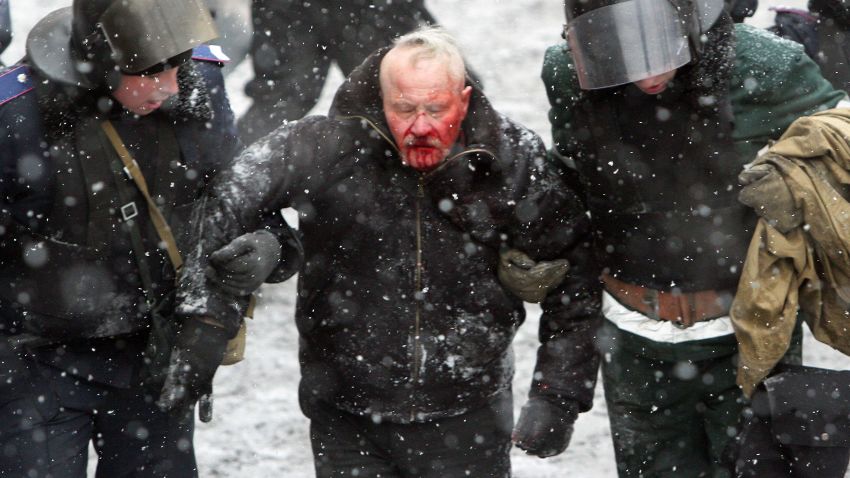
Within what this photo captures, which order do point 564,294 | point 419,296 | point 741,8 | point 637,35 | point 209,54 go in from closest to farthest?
point 637,35 < point 419,296 < point 564,294 < point 209,54 < point 741,8

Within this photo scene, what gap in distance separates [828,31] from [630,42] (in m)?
1.45

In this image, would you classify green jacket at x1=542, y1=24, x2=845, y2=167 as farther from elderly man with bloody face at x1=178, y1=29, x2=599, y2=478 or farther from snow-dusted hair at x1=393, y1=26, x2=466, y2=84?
snow-dusted hair at x1=393, y1=26, x2=466, y2=84

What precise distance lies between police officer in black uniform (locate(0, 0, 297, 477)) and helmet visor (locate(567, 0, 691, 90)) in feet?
3.36

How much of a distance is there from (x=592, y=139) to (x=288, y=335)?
8.71 ft

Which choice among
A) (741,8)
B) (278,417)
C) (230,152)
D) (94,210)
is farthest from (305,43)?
(94,210)

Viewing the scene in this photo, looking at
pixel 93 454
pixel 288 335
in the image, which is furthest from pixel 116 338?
pixel 288 335

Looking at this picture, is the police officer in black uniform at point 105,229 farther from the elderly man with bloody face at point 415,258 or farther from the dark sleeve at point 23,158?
the elderly man with bloody face at point 415,258

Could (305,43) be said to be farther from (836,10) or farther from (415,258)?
(415,258)

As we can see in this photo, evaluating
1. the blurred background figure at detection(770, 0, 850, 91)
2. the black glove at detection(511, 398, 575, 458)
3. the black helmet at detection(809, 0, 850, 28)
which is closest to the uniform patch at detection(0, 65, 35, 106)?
the black glove at detection(511, 398, 575, 458)

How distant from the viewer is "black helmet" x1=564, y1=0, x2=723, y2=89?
3520mm

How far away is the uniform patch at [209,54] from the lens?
380 cm

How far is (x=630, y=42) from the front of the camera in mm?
3539

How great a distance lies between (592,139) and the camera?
3840 mm

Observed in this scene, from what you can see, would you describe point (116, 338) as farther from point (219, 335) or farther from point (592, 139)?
point (592, 139)
